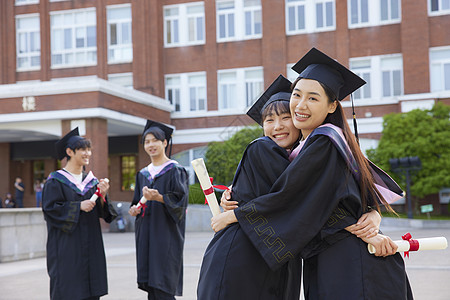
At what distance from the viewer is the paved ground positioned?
281 inches

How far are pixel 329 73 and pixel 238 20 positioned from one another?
23.2 metres

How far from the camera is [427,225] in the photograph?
18297mm

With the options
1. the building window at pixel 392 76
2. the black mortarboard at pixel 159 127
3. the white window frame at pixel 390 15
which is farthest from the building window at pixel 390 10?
the black mortarboard at pixel 159 127

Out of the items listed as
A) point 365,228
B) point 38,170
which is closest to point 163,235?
point 365,228

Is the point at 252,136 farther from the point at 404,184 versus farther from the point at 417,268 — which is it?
the point at 417,268

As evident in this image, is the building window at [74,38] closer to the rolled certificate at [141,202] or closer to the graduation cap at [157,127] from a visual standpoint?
the graduation cap at [157,127]

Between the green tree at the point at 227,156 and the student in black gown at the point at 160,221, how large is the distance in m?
14.0

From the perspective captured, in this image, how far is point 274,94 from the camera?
3.63 meters

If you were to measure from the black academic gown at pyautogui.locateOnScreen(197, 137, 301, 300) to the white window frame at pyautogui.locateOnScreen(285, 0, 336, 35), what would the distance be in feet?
73.6

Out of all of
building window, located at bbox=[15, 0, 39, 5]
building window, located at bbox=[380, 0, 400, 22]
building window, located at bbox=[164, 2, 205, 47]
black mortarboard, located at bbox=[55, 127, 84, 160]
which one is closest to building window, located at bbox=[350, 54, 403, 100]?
building window, located at bbox=[380, 0, 400, 22]

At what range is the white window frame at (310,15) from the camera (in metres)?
24.6

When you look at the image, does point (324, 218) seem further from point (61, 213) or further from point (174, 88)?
point (174, 88)

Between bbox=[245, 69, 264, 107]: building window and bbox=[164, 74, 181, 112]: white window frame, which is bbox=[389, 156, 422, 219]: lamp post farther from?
bbox=[164, 74, 181, 112]: white window frame

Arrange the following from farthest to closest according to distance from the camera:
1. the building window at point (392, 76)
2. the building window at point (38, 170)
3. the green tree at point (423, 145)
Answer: the building window at point (38, 170)
the building window at point (392, 76)
the green tree at point (423, 145)
